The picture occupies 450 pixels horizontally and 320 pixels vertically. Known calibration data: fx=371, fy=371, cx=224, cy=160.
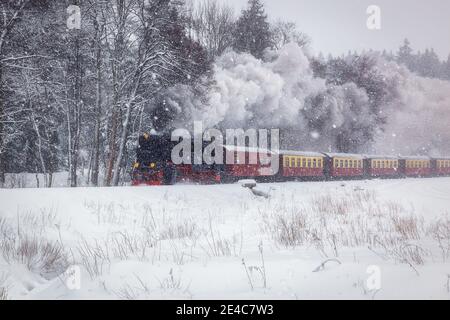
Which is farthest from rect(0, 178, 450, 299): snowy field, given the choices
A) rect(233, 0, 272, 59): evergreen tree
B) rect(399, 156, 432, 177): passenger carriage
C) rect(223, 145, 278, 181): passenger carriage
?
rect(233, 0, 272, 59): evergreen tree

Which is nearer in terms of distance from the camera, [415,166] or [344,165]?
[344,165]

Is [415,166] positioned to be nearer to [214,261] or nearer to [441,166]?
[441,166]

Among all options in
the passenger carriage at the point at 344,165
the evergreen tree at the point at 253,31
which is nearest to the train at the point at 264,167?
the passenger carriage at the point at 344,165

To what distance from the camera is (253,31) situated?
123 ft

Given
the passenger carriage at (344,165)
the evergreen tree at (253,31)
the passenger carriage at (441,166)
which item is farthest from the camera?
the passenger carriage at (441,166)

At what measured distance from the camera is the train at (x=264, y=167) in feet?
57.6

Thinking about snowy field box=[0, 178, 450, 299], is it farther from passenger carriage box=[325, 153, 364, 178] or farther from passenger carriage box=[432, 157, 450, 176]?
passenger carriage box=[432, 157, 450, 176]

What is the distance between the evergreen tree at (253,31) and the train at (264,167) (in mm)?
14579

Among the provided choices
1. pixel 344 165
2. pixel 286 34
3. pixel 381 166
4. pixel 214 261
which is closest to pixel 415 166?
pixel 381 166

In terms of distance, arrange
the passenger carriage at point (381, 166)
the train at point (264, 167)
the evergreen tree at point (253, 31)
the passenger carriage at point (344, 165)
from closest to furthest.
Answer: the train at point (264, 167) < the passenger carriage at point (344, 165) < the passenger carriage at point (381, 166) < the evergreen tree at point (253, 31)

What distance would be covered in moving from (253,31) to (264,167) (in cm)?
2011

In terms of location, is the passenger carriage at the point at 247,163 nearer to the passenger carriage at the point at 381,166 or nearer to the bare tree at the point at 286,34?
the passenger carriage at the point at 381,166

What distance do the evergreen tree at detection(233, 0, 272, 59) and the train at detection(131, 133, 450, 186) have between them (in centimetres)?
1458

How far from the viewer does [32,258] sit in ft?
18.6
